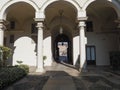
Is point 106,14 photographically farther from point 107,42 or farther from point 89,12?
point 107,42

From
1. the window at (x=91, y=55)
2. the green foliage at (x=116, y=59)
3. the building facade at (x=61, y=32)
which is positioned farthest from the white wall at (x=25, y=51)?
the green foliage at (x=116, y=59)

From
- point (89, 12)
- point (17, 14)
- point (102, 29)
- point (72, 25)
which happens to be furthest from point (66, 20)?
point (17, 14)

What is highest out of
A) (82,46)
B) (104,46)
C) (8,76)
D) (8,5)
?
(8,5)

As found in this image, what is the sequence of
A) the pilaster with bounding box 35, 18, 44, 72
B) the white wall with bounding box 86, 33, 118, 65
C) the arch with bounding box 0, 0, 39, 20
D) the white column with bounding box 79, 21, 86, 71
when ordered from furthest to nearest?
1. the white wall with bounding box 86, 33, 118, 65
2. the arch with bounding box 0, 0, 39, 20
3. the pilaster with bounding box 35, 18, 44, 72
4. the white column with bounding box 79, 21, 86, 71

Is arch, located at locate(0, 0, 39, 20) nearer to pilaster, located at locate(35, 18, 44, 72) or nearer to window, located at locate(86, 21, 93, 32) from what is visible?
pilaster, located at locate(35, 18, 44, 72)

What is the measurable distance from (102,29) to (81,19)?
5140 millimetres

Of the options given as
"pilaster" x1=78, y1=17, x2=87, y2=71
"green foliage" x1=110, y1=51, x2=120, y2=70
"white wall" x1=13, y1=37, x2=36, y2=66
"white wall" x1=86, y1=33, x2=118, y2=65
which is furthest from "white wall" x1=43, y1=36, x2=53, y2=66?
"green foliage" x1=110, y1=51, x2=120, y2=70

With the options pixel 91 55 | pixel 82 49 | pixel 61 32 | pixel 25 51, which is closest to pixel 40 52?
pixel 82 49

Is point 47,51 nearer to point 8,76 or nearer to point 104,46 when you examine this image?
point 104,46

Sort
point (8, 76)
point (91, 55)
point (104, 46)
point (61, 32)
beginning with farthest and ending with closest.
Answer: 1. point (91, 55)
2. point (104, 46)
3. point (61, 32)
4. point (8, 76)

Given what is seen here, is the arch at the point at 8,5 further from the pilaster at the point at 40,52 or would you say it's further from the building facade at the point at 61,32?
the building facade at the point at 61,32

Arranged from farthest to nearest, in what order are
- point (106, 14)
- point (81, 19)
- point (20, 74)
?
point (106, 14) < point (81, 19) < point (20, 74)

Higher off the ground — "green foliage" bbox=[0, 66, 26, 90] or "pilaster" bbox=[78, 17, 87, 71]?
"pilaster" bbox=[78, 17, 87, 71]

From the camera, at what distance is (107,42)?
752 inches
